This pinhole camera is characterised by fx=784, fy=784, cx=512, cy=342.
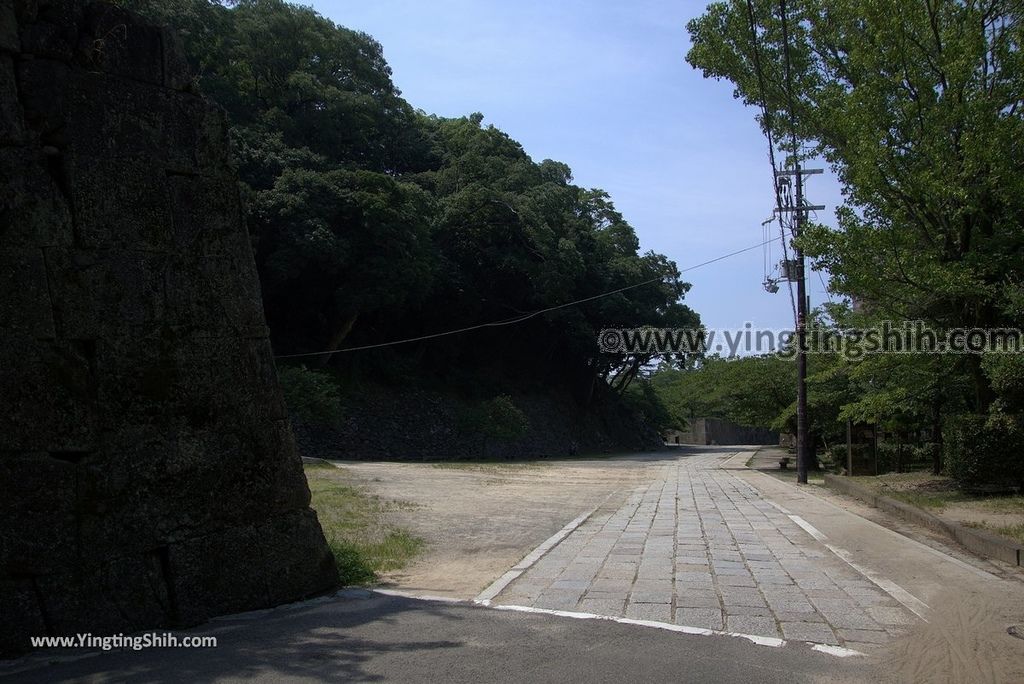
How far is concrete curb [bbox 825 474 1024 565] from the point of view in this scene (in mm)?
8109

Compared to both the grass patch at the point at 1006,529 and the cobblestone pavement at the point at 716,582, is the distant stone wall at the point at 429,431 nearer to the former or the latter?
the cobblestone pavement at the point at 716,582

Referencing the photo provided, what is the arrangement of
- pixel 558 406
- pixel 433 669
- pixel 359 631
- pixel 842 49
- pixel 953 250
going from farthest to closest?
pixel 558 406
pixel 842 49
pixel 953 250
pixel 359 631
pixel 433 669

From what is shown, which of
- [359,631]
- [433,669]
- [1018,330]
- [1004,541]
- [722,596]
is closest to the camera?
[433,669]

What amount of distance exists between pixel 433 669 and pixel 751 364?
24165 millimetres

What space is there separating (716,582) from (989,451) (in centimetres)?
860

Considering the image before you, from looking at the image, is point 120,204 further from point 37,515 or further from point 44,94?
point 37,515

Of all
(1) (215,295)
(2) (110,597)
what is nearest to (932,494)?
(1) (215,295)

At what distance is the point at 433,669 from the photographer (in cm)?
454

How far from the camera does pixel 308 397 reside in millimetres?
25859

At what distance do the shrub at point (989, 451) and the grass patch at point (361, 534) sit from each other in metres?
9.40

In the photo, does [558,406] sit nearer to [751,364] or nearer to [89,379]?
[751,364]

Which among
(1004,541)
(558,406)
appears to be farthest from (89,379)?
(558,406)

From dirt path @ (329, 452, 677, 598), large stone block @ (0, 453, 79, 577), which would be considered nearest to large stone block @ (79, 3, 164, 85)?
large stone block @ (0, 453, 79, 577)

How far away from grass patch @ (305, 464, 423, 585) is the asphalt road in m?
1.73
